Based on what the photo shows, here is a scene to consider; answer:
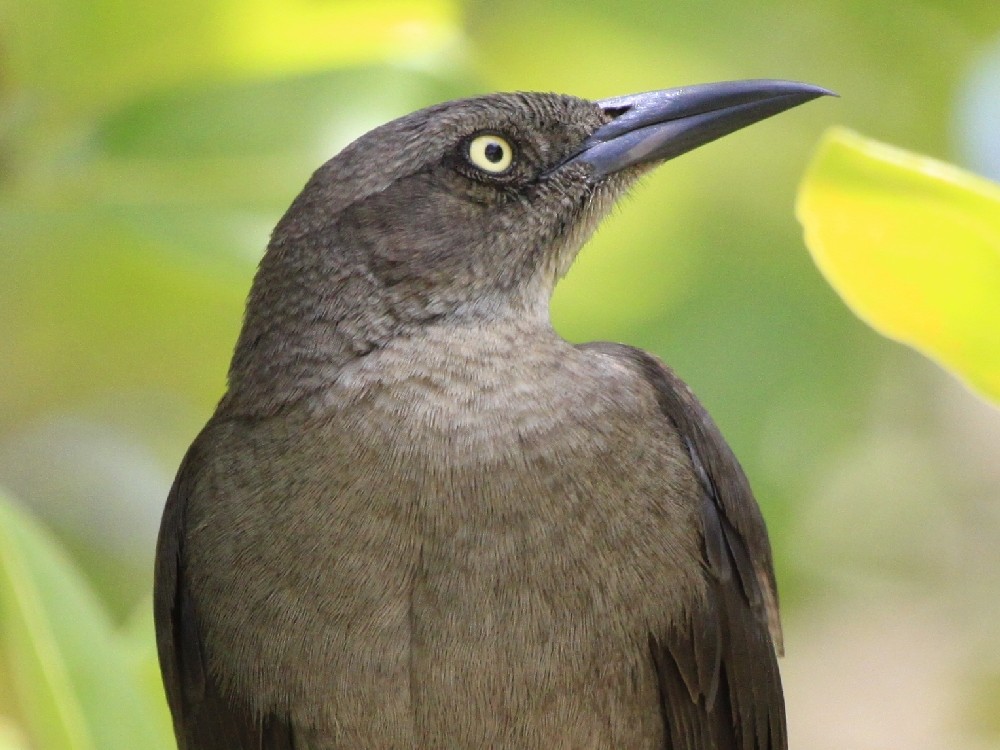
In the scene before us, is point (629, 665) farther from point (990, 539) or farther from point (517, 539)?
point (990, 539)

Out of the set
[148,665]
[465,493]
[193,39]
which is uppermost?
[193,39]

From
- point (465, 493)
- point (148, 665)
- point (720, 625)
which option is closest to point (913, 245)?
point (465, 493)

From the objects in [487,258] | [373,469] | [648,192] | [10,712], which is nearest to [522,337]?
[487,258]

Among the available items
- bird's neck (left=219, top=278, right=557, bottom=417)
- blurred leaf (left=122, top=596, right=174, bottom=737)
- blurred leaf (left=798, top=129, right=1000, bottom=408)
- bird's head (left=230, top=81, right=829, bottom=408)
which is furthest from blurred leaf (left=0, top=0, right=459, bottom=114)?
blurred leaf (left=798, top=129, right=1000, bottom=408)

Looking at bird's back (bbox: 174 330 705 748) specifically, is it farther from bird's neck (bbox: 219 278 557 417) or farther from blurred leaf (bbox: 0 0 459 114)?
blurred leaf (bbox: 0 0 459 114)

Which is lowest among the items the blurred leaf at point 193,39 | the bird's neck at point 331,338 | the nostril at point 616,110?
the bird's neck at point 331,338

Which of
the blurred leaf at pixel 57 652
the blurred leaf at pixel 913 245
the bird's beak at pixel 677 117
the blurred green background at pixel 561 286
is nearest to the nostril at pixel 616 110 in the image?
the bird's beak at pixel 677 117

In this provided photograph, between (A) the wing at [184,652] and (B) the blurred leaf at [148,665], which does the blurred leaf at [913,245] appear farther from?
(B) the blurred leaf at [148,665]

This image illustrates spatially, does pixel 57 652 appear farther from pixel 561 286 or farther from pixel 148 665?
pixel 561 286
